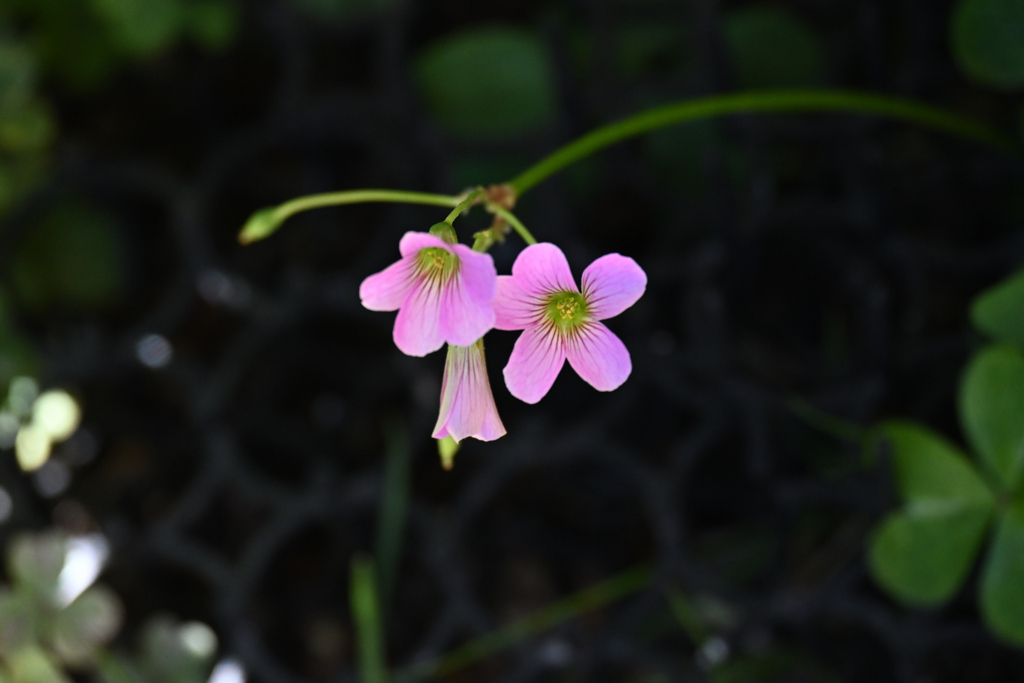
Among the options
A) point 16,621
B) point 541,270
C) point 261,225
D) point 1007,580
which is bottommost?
point 1007,580

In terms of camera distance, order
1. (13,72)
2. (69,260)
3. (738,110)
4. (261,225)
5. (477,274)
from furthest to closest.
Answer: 1. (69,260)
2. (13,72)
3. (738,110)
4. (261,225)
5. (477,274)

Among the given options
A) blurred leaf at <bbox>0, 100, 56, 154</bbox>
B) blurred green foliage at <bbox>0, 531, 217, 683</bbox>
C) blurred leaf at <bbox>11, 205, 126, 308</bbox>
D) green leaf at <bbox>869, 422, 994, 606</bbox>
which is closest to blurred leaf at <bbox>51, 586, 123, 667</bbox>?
blurred green foliage at <bbox>0, 531, 217, 683</bbox>

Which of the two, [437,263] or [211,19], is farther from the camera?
[211,19]

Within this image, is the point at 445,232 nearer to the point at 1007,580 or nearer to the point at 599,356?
the point at 599,356

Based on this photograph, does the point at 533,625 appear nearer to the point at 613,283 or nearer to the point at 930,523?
the point at 930,523

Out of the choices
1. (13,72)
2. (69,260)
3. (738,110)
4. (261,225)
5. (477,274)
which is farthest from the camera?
(69,260)

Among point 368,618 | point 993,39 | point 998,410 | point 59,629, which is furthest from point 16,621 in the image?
point 993,39

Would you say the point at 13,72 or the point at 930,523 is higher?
the point at 13,72

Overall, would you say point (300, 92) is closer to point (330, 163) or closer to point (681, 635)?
point (330, 163)

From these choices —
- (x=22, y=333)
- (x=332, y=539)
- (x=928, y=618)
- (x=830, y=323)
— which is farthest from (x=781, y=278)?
(x=22, y=333)
